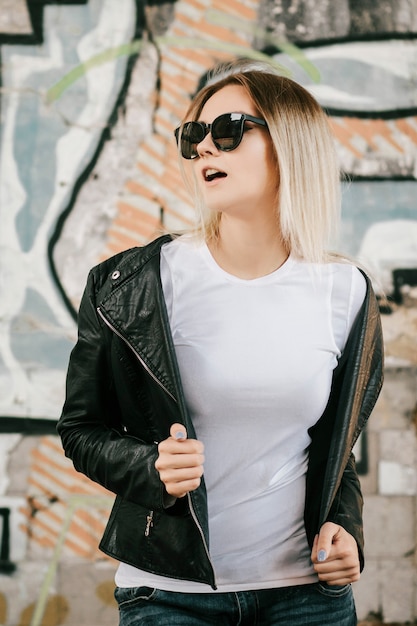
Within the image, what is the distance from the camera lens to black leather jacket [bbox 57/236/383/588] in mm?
1617

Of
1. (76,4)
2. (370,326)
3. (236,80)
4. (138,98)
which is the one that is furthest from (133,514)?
(76,4)

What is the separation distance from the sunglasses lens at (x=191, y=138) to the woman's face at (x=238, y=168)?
2 centimetres

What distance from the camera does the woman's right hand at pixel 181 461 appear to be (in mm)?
1448

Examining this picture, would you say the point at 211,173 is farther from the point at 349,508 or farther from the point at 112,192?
the point at 112,192

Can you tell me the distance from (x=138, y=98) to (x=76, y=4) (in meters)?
0.52

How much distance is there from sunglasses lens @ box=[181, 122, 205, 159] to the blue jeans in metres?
1.03

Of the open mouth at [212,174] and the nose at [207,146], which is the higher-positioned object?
the nose at [207,146]

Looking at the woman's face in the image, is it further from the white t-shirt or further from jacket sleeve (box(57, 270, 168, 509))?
jacket sleeve (box(57, 270, 168, 509))

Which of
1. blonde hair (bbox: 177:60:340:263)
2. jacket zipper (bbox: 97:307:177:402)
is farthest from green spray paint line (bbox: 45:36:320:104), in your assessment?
jacket zipper (bbox: 97:307:177:402)

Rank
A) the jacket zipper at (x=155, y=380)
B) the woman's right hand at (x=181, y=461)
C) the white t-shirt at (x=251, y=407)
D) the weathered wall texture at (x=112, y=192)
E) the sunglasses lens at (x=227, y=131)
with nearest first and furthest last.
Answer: the woman's right hand at (x=181, y=461), the jacket zipper at (x=155, y=380), the white t-shirt at (x=251, y=407), the sunglasses lens at (x=227, y=131), the weathered wall texture at (x=112, y=192)

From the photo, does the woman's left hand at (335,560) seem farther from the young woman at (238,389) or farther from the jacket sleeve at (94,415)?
the jacket sleeve at (94,415)

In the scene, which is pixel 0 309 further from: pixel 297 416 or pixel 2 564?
pixel 297 416

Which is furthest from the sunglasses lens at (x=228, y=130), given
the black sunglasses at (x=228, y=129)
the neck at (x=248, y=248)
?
the neck at (x=248, y=248)

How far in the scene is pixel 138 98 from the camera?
3.64m
